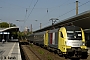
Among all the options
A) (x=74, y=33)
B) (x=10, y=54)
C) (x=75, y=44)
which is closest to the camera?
(x=75, y=44)

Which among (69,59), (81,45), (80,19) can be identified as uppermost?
(80,19)

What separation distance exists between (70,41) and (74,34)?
32.8 inches

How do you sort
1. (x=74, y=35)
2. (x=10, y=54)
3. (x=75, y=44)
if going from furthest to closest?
(x=10, y=54)
(x=74, y=35)
(x=75, y=44)

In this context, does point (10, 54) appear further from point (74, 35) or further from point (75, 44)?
point (75, 44)

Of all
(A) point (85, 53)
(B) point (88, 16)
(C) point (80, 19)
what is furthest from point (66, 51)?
(C) point (80, 19)

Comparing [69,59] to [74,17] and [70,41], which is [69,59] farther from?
[74,17]

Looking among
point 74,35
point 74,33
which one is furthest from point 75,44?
point 74,33

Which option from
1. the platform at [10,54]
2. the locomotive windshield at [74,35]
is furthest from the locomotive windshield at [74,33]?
the platform at [10,54]

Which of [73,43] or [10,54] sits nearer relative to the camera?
[73,43]

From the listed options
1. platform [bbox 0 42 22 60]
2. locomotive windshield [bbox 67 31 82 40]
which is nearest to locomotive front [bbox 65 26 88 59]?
locomotive windshield [bbox 67 31 82 40]

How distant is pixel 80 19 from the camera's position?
32.2 metres

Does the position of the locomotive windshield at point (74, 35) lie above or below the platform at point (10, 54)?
above

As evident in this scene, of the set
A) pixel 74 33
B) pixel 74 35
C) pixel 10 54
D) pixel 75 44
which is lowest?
pixel 10 54

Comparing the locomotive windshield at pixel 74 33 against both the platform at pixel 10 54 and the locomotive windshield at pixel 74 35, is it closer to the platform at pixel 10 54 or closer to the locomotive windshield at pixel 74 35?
the locomotive windshield at pixel 74 35
